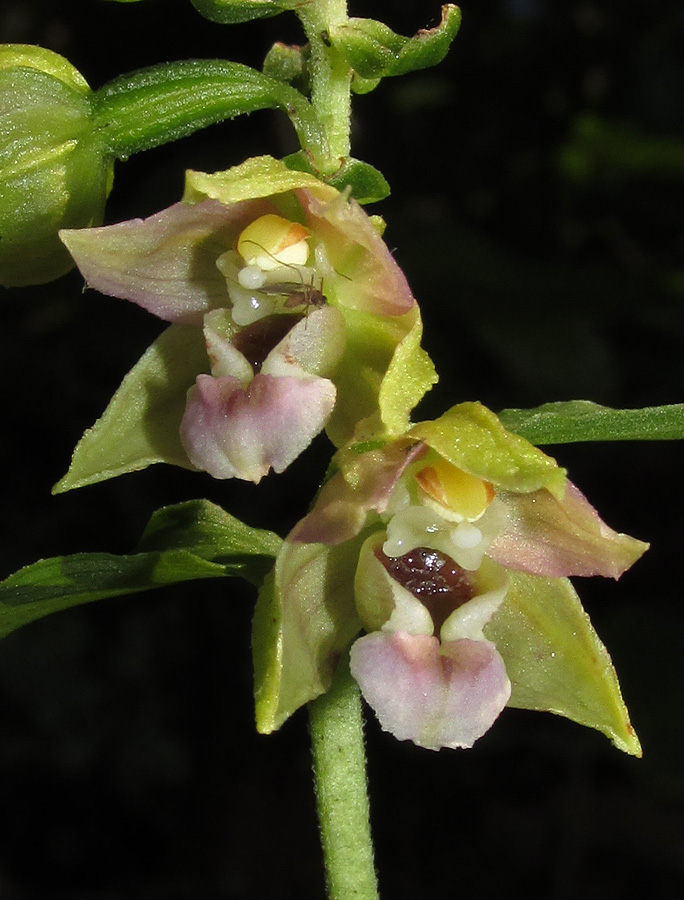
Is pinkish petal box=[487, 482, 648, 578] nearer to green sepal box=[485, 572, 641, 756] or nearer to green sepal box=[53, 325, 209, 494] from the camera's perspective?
green sepal box=[485, 572, 641, 756]

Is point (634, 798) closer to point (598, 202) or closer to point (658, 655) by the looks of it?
point (658, 655)

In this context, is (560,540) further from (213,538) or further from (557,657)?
(213,538)

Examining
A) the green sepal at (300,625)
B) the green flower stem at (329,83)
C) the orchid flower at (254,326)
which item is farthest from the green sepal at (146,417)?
the green flower stem at (329,83)

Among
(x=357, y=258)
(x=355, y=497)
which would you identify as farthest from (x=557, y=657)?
(x=357, y=258)

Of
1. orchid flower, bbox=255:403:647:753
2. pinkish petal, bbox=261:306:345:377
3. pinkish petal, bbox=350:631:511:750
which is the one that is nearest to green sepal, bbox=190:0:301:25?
pinkish petal, bbox=261:306:345:377

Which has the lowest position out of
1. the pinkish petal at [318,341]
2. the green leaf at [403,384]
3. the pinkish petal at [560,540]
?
the pinkish petal at [560,540]

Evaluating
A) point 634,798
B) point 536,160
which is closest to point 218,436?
point 634,798

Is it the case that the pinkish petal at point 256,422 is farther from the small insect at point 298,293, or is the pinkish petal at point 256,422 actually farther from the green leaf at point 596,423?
the green leaf at point 596,423
